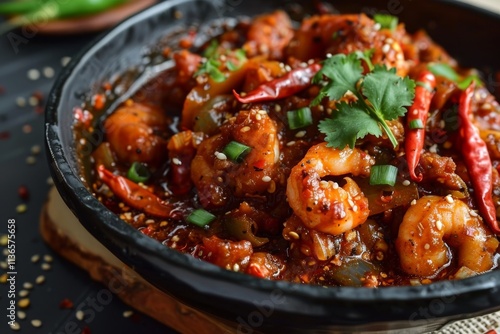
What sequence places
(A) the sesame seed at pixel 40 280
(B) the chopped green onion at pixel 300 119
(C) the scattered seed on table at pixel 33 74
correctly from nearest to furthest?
(B) the chopped green onion at pixel 300 119
(A) the sesame seed at pixel 40 280
(C) the scattered seed on table at pixel 33 74

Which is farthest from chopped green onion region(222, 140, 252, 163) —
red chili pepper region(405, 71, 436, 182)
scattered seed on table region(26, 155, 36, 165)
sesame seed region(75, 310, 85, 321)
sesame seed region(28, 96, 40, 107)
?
sesame seed region(28, 96, 40, 107)

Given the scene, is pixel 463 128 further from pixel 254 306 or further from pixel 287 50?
pixel 254 306

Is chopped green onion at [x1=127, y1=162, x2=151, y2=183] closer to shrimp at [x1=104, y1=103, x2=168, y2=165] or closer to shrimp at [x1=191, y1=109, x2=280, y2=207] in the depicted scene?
shrimp at [x1=104, y1=103, x2=168, y2=165]

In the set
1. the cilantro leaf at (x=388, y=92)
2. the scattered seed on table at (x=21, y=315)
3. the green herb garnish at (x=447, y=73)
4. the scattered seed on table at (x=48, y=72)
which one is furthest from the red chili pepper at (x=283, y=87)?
the scattered seed on table at (x=48, y=72)

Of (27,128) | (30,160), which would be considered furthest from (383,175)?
(27,128)

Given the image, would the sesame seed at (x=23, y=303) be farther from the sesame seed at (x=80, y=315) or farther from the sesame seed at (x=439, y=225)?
the sesame seed at (x=439, y=225)

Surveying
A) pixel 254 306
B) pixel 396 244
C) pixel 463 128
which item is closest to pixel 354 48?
pixel 463 128

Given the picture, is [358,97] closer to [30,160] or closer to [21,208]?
[21,208]
